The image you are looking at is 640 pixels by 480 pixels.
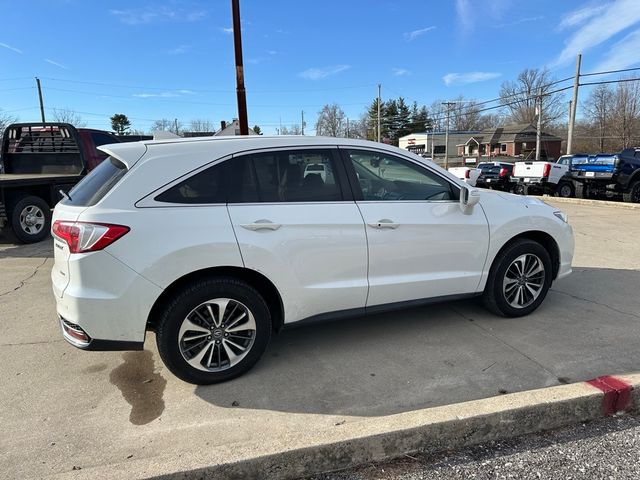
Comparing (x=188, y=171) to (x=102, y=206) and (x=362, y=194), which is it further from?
(x=362, y=194)

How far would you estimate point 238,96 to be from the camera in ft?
33.6

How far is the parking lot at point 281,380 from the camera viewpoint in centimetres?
257

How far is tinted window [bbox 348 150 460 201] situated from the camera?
3.66m

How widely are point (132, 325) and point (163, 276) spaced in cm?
38

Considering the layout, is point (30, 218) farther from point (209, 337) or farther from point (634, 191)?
point (634, 191)

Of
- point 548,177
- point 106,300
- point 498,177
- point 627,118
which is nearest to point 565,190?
point 548,177

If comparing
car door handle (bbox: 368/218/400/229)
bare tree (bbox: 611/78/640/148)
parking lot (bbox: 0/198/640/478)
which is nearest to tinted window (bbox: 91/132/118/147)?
parking lot (bbox: 0/198/640/478)

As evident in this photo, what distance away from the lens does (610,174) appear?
50.6ft

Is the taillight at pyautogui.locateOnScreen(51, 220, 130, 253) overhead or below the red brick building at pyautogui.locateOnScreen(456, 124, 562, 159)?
below

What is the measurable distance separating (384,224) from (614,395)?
6.28ft

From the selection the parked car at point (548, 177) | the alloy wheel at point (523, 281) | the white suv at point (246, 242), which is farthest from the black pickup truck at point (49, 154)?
the parked car at point (548, 177)

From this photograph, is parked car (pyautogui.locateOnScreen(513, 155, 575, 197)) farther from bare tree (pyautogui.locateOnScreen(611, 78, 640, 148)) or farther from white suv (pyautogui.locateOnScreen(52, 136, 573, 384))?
bare tree (pyautogui.locateOnScreen(611, 78, 640, 148))

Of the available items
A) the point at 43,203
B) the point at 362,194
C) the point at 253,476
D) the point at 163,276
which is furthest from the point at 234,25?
the point at 253,476

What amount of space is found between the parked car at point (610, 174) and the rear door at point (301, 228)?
15198 millimetres
